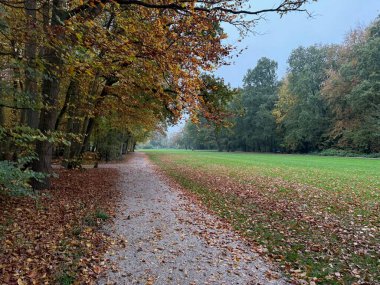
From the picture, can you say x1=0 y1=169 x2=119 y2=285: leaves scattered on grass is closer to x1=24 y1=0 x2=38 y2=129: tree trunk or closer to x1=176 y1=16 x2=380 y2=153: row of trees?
x1=24 y1=0 x2=38 y2=129: tree trunk

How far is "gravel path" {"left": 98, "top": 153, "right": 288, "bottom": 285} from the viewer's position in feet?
13.9

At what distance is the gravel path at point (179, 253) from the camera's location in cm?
422

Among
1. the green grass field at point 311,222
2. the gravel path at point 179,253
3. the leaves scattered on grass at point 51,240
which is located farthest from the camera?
the green grass field at point 311,222

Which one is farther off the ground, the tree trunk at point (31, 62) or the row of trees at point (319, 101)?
the row of trees at point (319, 101)

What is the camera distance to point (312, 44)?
5753 centimetres

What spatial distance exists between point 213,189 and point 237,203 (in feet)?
9.15

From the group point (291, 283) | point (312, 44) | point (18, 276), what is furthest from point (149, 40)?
point (312, 44)

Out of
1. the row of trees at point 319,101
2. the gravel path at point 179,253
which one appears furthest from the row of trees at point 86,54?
the row of trees at point 319,101

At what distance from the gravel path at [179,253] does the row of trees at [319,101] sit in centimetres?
2313

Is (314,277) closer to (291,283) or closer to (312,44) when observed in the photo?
(291,283)

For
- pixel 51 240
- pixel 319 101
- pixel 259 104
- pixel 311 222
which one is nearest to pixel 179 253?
pixel 51 240

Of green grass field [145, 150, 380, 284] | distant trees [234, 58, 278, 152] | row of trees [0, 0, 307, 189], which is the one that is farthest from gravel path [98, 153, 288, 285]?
distant trees [234, 58, 278, 152]

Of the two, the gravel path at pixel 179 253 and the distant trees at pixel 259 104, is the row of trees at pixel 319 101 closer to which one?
the distant trees at pixel 259 104

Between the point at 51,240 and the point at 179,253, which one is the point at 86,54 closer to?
the point at 51,240
